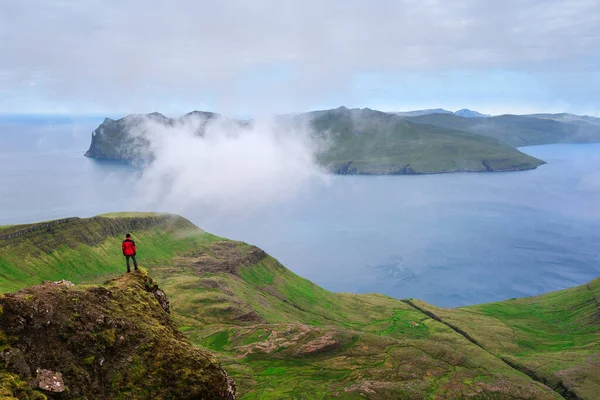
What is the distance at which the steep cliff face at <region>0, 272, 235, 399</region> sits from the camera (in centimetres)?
2472

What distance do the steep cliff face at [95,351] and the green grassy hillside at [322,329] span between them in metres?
51.3

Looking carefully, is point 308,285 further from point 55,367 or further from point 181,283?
point 55,367

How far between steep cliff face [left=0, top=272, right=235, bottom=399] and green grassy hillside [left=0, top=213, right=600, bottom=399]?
51.3 m

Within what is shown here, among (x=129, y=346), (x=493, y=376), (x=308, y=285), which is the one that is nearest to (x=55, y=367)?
(x=129, y=346)

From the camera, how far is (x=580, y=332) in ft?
543

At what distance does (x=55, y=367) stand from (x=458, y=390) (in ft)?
284

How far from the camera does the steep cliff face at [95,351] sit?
81.1 feet

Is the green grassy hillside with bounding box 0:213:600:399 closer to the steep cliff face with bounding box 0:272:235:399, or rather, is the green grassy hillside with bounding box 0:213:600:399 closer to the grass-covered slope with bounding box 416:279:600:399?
the grass-covered slope with bounding box 416:279:600:399

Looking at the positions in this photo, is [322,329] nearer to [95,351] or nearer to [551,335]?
[95,351]

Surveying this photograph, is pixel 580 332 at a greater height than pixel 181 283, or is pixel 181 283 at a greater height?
pixel 181 283

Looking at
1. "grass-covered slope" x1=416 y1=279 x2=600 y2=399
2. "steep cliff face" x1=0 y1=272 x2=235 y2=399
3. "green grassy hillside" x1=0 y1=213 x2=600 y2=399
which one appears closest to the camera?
"steep cliff face" x1=0 y1=272 x2=235 y2=399

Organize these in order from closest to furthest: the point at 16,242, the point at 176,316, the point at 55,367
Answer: the point at 55,367 < the point at 176,316 < the point at 16,242

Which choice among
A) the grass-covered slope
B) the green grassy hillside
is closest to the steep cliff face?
→ the green grassy hillside

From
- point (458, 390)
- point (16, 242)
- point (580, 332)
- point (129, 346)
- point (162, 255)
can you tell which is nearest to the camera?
point (129, 346)
